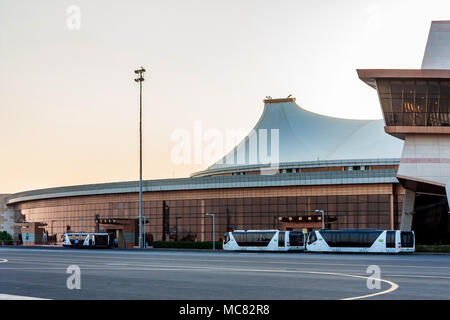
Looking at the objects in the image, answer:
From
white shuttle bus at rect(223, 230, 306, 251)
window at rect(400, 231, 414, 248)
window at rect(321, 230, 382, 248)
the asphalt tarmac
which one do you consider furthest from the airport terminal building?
the asphalt tarmac

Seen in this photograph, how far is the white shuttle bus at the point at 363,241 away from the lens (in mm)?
51219

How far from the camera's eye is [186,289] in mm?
18078

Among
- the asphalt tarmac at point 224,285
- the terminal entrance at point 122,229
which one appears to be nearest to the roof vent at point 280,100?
→ the terminal entrance at point 122,229

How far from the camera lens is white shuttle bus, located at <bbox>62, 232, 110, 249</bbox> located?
235 ft

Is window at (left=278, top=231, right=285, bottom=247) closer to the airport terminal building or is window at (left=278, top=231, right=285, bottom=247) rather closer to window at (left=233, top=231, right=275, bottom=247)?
window at (left=233, top=231, right=275, bottom=247)

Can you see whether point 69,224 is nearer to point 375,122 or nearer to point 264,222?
point 264,222

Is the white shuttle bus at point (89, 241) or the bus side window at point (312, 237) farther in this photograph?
the white shuttle bus at point (89, 241)

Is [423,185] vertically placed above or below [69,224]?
above

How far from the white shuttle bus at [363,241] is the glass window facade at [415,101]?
9474 millimetres

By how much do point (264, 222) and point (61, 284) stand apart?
176 ft

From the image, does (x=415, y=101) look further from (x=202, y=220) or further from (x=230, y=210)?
(x=202, y=220)

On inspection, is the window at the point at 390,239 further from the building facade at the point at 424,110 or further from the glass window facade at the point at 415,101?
the glass window facade at the point at 415,101

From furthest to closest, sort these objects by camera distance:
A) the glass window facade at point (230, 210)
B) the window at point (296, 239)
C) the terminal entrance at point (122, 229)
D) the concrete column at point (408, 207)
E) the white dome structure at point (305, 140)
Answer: the white dome structure at point (305, 140) → the terminal entrance at point (122, 229) → the glass window facade at point (230, 210) → the concrete column at point (408, 207) → the window at point (296, 239)
